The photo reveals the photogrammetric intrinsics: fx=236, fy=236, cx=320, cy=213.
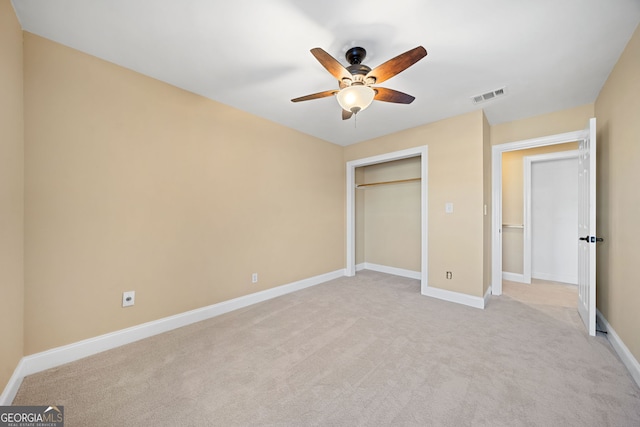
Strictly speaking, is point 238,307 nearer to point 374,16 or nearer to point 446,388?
point 446,388

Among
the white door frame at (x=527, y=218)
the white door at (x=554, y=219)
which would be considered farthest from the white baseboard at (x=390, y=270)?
the white door at (x=554, y=219)

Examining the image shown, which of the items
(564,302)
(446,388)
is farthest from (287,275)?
(564,302)

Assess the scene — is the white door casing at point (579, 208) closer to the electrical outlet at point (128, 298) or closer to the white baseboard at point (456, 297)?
the white baseboard at point (456, 297)

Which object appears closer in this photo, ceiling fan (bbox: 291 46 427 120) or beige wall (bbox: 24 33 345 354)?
ceiling fan (bbox: 291 46 427 120)

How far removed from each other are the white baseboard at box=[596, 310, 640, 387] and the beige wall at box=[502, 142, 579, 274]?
2.01 metres

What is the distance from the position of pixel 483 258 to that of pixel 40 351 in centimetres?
440

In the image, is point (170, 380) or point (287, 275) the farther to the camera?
point (287, 275)

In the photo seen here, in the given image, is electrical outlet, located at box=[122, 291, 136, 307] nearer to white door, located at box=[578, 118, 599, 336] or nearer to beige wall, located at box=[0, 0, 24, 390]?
beige wall, located at box=[0, 0, 24, 390]

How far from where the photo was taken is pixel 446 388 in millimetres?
1620

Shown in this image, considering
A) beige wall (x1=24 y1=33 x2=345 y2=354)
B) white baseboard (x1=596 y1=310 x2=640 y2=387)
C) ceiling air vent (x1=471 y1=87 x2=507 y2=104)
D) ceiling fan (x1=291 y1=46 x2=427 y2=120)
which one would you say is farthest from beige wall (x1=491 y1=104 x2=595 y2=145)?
beige wall (x1=24 y1=33 x2=345 y2=354)

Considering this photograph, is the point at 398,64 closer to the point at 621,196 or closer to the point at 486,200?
the point at 621,196

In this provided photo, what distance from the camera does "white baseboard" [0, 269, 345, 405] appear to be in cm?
165

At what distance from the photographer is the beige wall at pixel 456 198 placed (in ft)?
10.0

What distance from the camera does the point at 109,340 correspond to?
81.3 inches
